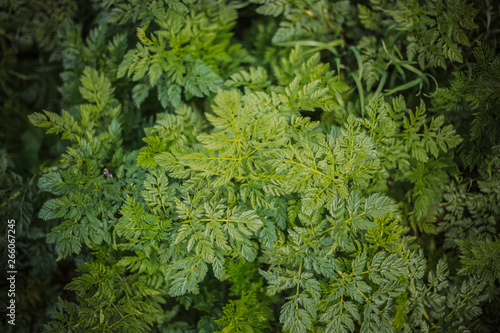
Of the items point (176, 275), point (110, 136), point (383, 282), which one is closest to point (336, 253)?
point (383, 282)

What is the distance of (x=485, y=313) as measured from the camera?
6.84ft

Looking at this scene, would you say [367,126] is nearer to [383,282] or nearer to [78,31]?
[383,282]

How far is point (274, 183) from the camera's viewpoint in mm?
1694

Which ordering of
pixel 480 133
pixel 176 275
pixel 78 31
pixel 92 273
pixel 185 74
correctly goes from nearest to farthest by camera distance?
pixel 176 275
pixel 92 273
pixel 480 133
pixel 185 74
pixel 78 31

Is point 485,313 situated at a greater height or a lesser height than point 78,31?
lesser

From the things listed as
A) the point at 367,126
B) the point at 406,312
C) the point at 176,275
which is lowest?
the point at 406,312

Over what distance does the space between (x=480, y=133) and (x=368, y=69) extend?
0.78 m

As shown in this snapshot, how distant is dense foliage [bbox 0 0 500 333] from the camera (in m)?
1.69

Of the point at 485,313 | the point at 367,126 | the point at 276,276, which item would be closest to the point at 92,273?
the point at 276,276

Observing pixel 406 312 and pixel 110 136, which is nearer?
pixel 406 312

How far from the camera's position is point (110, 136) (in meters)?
2.04

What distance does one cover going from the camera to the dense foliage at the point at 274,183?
5.54 feet

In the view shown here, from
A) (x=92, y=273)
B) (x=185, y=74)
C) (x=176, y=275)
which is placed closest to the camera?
(x=176, y=275)

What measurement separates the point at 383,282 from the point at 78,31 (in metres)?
2.65
